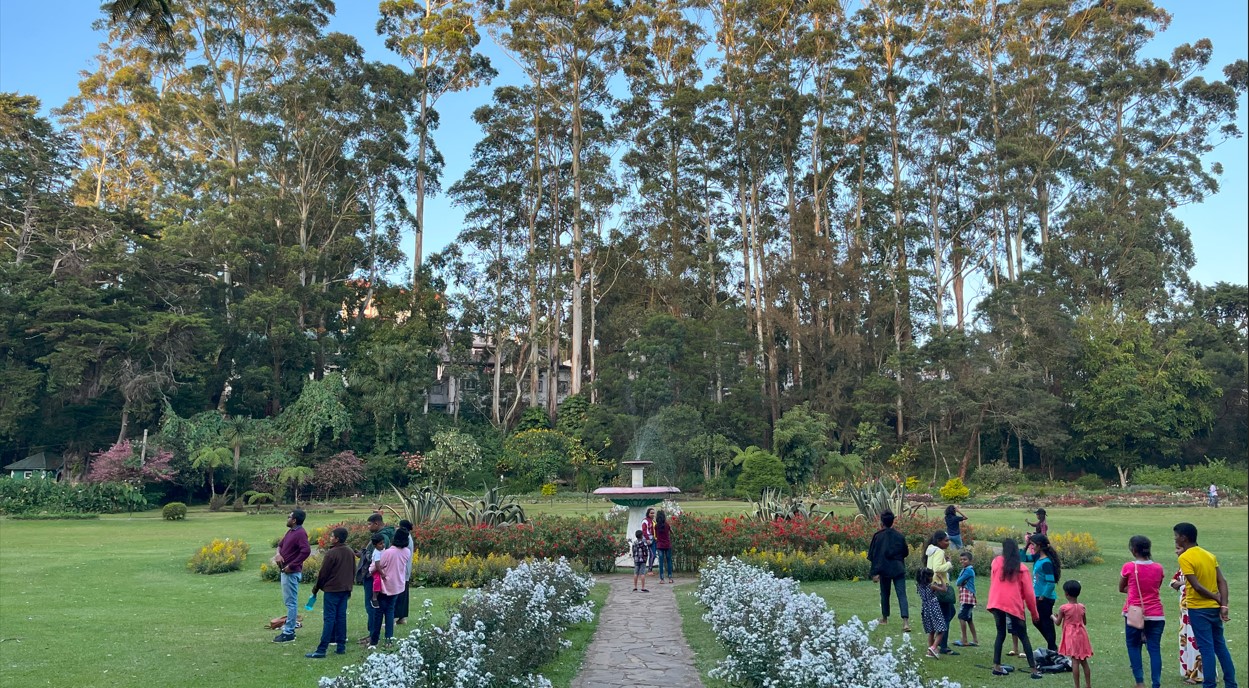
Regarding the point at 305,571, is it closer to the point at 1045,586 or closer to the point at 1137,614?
the point at 1045,586

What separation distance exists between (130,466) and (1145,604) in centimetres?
3000

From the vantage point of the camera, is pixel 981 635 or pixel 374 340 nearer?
pixel 981 635

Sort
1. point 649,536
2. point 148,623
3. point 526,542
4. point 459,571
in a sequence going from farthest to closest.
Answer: point 526,542 < point 649,536 < point 459,571 < point 148,623

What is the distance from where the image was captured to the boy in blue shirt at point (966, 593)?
7.62m

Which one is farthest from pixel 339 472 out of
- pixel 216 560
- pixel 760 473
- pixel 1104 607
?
pixel 1104 607

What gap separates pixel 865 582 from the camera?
41.9 feet

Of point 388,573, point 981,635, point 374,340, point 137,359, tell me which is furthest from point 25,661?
point 374,340

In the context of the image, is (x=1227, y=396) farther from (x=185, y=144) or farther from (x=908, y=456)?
(x=185, y=144)

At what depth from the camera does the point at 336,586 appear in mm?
7527

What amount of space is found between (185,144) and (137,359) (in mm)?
15039

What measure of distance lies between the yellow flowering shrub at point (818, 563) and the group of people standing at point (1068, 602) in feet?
11.5

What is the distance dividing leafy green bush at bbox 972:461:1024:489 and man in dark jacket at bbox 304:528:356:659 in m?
30.5

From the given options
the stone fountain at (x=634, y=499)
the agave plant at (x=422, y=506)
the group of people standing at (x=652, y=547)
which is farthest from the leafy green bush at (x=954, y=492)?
the agave plant at (x=422, y=506)

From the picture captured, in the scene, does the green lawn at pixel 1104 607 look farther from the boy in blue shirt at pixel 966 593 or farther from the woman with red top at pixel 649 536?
the woman with red top at pixel 649 536
